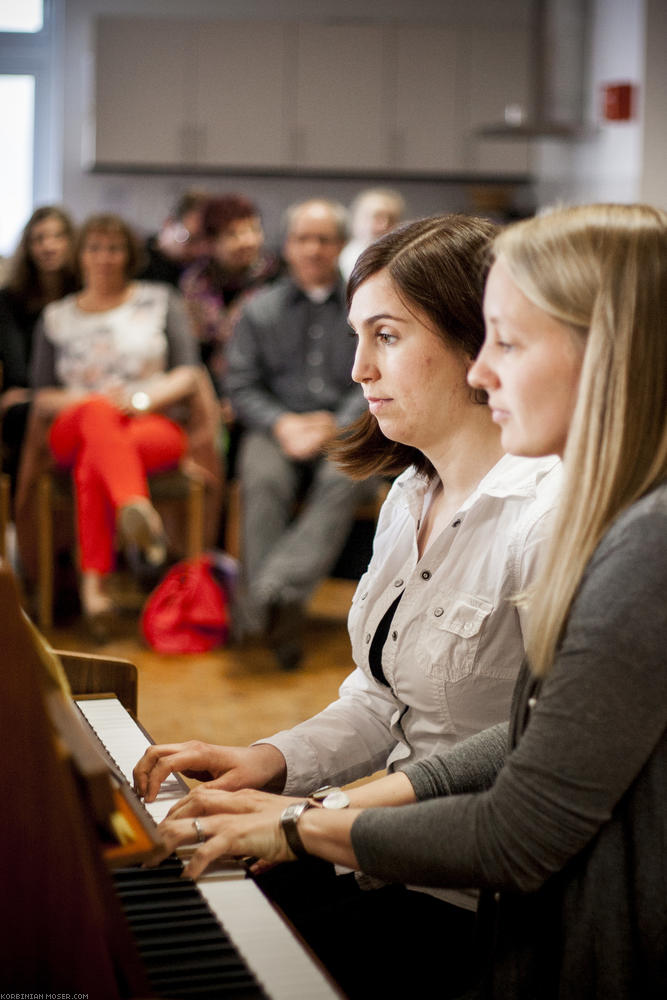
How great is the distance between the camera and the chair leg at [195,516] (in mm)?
3932

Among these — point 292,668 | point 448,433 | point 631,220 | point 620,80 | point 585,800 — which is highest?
point 620,80

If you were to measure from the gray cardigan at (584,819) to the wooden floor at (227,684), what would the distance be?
1.78 m

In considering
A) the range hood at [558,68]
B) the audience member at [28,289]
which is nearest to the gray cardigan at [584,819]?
the audience member at [28,289]

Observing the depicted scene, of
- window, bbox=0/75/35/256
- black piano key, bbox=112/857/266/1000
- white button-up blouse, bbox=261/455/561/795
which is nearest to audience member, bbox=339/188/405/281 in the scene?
window, bbox=0/75/35/256

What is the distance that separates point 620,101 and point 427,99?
62.1 inches

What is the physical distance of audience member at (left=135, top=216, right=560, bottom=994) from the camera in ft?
3.89

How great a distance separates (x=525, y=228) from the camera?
0.92 meters

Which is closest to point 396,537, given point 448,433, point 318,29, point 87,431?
point 448,433

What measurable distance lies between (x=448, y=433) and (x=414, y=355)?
0.32 feet

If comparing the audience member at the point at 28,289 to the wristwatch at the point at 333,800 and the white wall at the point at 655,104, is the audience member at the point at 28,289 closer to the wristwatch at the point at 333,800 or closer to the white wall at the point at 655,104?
the white wall at the point at 655,104

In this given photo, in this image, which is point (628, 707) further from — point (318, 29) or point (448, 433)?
point (318, 29)

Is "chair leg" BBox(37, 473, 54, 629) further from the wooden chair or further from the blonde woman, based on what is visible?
the blonde woman

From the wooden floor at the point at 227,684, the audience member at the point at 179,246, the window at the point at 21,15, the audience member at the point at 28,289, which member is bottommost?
the wooden floor at the point at 227,684

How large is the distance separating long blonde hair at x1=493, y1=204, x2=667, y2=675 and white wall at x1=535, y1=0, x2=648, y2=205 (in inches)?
180
